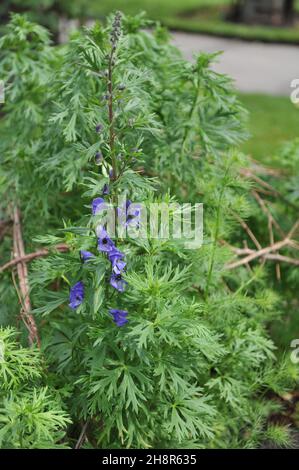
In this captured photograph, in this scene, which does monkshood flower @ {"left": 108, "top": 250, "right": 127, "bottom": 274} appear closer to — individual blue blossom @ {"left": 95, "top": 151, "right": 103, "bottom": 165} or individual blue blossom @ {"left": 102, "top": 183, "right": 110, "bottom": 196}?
individual blue blossom @ {"left": 102, "top": 183, "right": 110, "bottom": 196}

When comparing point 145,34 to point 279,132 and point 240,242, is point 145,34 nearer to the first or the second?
point 240,242

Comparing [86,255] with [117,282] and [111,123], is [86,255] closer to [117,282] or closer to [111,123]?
[117,282]

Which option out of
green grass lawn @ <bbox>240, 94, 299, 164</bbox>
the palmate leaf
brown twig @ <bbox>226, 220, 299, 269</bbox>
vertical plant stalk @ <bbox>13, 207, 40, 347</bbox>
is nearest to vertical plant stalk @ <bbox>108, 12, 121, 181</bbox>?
vertical plant stalk @ <bbox>13, 207, 40, 347</bbox>

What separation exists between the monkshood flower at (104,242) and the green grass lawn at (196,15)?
630cm

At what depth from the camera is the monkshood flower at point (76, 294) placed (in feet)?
7.80

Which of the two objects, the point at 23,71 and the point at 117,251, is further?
the point at 23,71

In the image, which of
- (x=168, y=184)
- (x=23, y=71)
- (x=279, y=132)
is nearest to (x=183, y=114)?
(x=168, y=184)

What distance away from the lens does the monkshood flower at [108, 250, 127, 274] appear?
230 cm

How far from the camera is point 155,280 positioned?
7.74 ft

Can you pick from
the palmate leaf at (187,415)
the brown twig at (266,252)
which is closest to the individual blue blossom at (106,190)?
the palmate leaf at (187,415)

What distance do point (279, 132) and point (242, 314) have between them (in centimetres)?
372

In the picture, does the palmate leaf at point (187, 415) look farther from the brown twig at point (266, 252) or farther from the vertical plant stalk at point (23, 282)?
the brown twig at point (266, 252)

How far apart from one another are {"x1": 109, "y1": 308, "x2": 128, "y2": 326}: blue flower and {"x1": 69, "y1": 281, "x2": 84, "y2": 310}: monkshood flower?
0.36 ft

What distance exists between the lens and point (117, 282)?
2.36m
